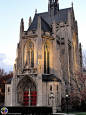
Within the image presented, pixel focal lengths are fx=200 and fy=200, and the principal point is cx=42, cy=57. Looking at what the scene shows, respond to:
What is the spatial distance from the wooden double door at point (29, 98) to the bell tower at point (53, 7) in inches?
1094

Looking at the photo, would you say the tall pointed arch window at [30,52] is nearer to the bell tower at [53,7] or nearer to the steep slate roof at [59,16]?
the steep slate roof at [59,16]

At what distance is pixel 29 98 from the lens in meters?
43.4

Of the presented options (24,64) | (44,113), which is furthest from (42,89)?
(44,113)

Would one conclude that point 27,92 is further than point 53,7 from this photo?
No

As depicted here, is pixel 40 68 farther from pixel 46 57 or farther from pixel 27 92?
pixel 27 92

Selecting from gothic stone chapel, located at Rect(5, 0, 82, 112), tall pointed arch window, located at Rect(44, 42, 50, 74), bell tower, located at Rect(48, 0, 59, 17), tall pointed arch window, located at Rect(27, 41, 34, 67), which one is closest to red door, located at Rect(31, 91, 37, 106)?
gothic stone chapel, located at Rect(5, 0, 82, 112)

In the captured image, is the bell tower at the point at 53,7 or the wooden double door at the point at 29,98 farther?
the bell tower at the point at 53,7

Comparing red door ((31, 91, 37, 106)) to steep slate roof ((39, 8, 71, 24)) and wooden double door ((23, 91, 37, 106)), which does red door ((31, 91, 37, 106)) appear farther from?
steep slate roof ((39, 8, 71, 24))

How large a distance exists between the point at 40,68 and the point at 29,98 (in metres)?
7.12

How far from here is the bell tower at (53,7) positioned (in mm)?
61719

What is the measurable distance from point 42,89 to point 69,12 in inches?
961

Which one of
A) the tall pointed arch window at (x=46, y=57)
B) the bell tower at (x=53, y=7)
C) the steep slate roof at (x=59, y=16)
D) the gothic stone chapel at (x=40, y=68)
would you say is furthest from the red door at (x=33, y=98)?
the bell tower at (x=53, y=7)

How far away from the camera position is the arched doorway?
4344 centimetres

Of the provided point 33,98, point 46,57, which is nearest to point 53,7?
point 46,57
